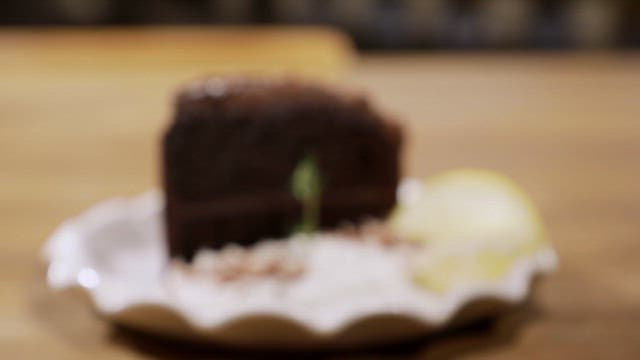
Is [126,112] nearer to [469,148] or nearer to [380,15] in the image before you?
[469,148]

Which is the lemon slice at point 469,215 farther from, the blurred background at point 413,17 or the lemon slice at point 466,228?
the blurred background at point 413,17

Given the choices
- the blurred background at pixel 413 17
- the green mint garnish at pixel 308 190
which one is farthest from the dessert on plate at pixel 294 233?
the blurred background at pixel 413 17

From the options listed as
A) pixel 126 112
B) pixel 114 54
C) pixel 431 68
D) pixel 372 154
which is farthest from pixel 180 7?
pixel 372 154

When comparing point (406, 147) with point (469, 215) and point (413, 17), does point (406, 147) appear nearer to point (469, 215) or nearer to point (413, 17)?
point (469, 215)

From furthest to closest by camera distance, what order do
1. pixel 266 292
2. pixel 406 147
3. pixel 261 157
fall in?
1. pixel 406 147
2. pixel 261 157
3. pixel 266 292

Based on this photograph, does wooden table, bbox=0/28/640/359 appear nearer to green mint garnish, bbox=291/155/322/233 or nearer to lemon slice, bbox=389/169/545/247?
lemon slice, bbox=389/169/545/247

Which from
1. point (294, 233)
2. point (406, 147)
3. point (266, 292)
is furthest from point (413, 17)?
point (266, 292)
